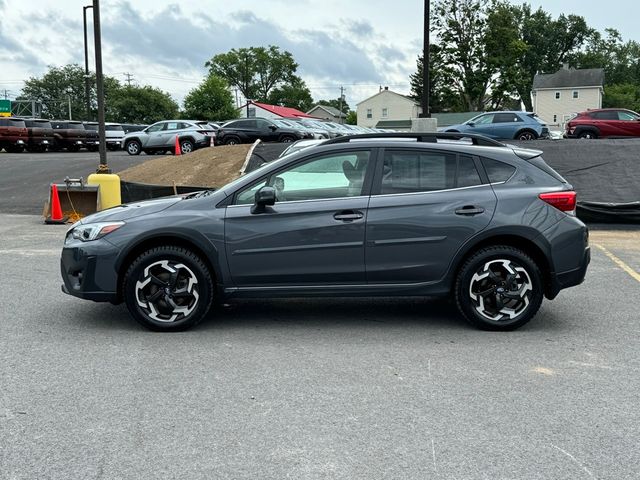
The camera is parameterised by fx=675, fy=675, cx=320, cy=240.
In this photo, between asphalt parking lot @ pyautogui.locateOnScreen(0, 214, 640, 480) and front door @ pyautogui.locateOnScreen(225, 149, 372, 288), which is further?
front door @ pyautogui.locateOnScreen(225, 149, 372, 288)

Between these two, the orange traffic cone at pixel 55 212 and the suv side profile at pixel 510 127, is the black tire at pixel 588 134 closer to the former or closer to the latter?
the suv side profile at pixel 510 127

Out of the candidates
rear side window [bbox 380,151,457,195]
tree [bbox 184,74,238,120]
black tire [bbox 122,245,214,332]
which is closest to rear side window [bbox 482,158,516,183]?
rear side window [bbox 380,151,457,195]

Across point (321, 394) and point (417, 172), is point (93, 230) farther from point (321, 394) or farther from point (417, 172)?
point (417, 172)

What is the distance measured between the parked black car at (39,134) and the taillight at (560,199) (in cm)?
3433

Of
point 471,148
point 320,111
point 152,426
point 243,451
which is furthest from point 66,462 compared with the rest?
point 320,111

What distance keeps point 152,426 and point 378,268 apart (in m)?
2.49

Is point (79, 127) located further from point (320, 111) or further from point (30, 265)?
point (320, 111)

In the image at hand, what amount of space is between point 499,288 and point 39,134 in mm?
34364

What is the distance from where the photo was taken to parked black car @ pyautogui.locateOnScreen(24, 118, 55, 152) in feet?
116

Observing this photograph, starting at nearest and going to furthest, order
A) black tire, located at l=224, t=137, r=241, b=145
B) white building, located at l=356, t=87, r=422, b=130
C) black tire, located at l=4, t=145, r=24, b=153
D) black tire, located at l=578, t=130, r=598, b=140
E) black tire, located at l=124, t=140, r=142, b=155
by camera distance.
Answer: black tire, located at l=578, t=130, r=598, b=140 < black tire, located at l=224, t=137, r=241, b=145 < black tire, located at l=124, t=140, r=142, b=155 < black tire, located at l=4, t=145, r=24, b=153 < white building, located at l=356, t=87, r=422, b=130

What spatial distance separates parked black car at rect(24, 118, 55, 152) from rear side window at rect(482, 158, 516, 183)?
111ft

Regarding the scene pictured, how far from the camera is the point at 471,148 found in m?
5.97

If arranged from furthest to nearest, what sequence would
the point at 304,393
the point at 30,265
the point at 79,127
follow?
1. the point at 79,127
2. the point at 30,265
3. the point at 304,393

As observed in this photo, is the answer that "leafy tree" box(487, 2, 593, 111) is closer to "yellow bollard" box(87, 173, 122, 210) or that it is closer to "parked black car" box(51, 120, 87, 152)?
"parked black car" box(51, 120, 87, 152)
